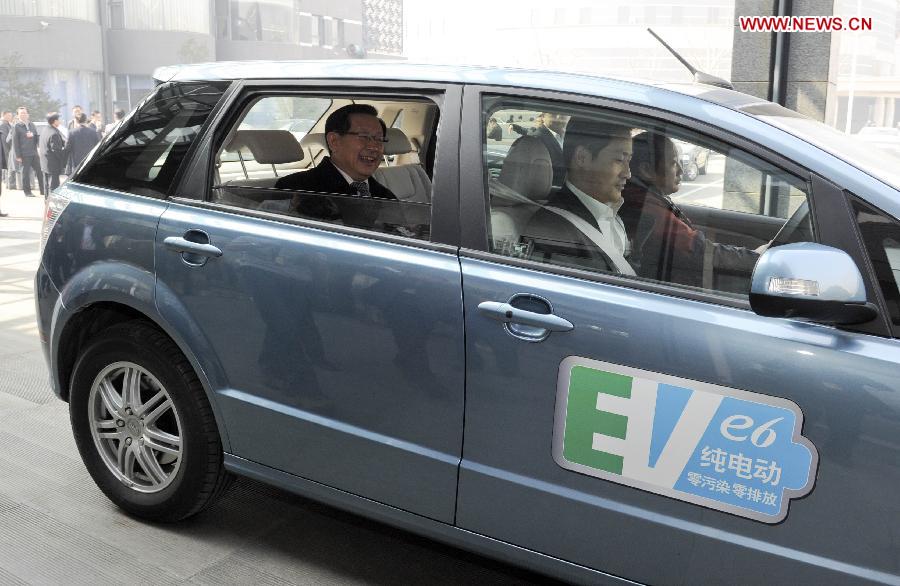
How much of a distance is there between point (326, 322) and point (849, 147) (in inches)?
58.0

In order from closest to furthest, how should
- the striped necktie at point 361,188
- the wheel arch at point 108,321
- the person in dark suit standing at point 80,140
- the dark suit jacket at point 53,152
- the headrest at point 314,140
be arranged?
the striped necktie at point 361,188
the wheel arch at point 108,321
the headrest at point 314,140
the person in dark suit standing at point 80,140
the dark suit jacket at point 53,152

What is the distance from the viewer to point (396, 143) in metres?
3.05

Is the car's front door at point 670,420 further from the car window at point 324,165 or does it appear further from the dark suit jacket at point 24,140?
the dark suit jacket at point 24,140

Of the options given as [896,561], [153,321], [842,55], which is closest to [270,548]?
[153,321]

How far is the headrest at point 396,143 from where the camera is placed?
2.98 m

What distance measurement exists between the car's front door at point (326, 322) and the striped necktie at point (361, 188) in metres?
0.05

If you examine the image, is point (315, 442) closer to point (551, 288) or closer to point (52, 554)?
point (551, 288)

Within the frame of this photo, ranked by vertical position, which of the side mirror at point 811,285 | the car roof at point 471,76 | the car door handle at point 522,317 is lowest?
the car door handle at point 522,317

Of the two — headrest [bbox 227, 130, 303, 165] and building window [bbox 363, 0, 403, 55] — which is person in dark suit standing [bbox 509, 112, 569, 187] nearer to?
headrest [bbox 227, 130, 303, 165]

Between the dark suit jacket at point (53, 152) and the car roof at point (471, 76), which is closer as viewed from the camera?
the car roof at point (471, 76)

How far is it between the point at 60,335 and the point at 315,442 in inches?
47.5

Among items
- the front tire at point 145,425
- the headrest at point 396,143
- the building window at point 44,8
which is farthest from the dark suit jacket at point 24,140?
the building window at point 44,8

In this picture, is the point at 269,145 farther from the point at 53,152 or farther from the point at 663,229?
the point at 53,152

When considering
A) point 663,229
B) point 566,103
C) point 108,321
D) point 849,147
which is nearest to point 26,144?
point 108,321
